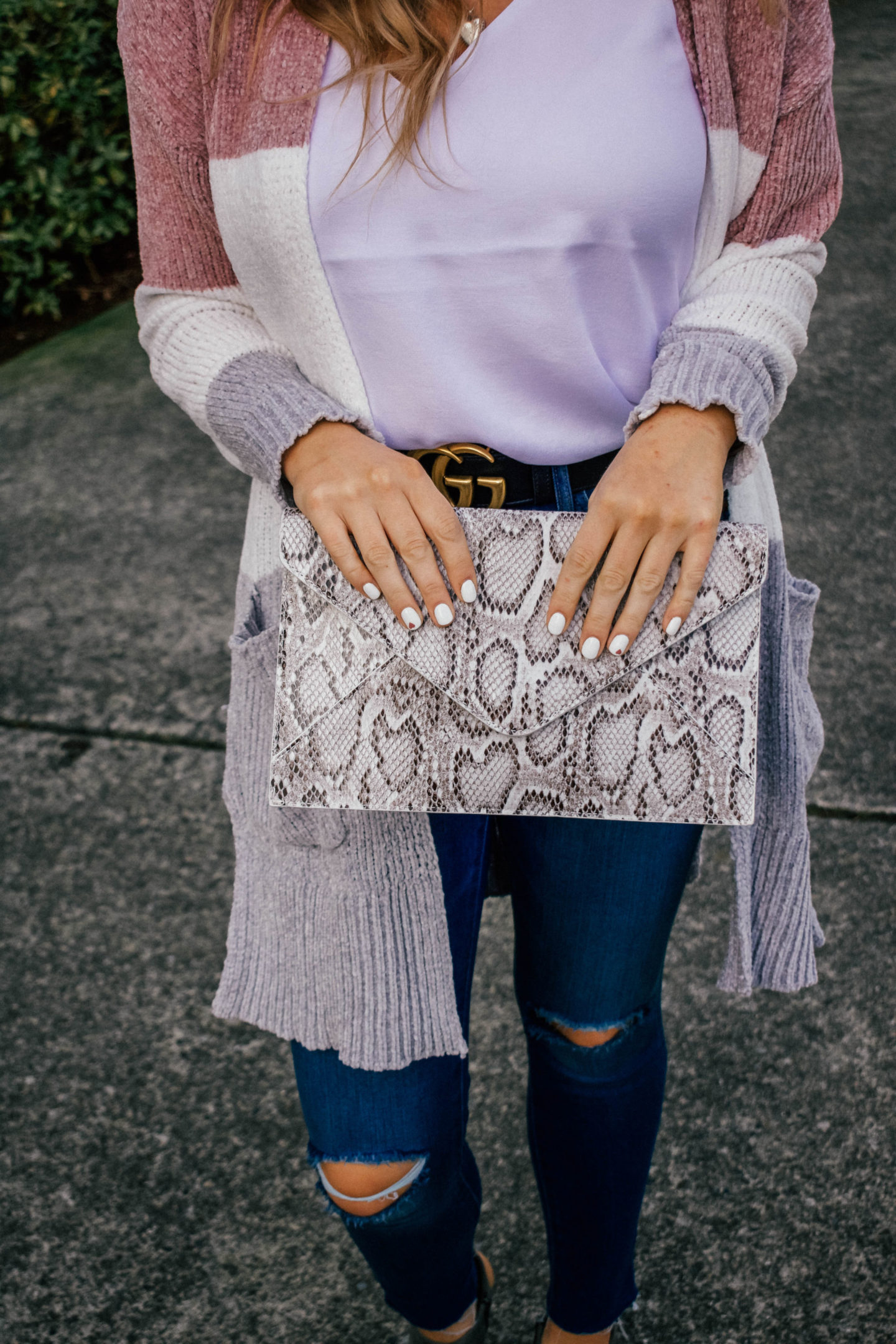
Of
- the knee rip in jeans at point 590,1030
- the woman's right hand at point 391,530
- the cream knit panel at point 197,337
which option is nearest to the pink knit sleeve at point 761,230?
the woman's right hand at point 391,530

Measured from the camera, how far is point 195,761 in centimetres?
297

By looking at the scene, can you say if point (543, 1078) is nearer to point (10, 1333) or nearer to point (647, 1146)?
point (647, 1146)

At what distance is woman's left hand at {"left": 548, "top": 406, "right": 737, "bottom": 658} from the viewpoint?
1.19 meters

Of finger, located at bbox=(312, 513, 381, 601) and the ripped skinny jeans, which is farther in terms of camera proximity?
the ripped skinny jeans

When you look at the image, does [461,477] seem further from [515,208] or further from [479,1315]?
[479,1315]

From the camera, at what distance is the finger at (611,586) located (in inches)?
46.9

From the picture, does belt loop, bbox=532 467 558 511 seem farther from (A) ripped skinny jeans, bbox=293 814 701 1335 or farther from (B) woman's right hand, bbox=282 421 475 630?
(A) ripped skinny jeans, bbox=293 814 701 1335

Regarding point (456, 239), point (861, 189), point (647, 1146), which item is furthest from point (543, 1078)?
point (861, 189)

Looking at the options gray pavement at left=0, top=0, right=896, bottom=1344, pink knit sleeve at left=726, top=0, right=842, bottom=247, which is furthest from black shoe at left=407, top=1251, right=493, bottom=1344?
pink knit sleeve at left=726, top=0, right=842, bottom=247

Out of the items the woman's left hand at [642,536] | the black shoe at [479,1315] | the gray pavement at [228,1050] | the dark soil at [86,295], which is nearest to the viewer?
the woman's left hand at [642,536]

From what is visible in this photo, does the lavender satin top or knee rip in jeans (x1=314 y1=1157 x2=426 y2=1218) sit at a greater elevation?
the lavender satin top

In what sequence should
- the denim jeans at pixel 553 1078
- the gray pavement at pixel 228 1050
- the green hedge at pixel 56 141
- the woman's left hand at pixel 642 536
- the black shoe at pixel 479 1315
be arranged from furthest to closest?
the green hedge at pixel 56 141 < the gray pavement at pixel 228 1050 < the black shoe at pixel 479 1315 < the denim jeans at pixel 553 1078 < the woman's left hand at pixel 642 536

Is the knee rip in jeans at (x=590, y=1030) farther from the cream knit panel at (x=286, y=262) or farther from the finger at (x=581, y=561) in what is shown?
the cream knit panel at (x=286, y=262)

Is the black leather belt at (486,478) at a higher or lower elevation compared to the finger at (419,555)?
higher
